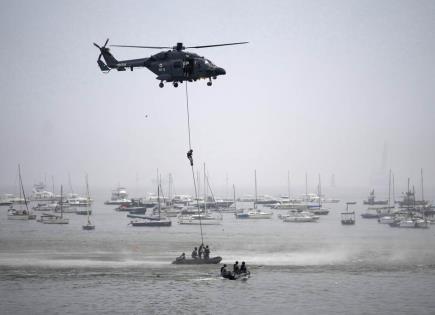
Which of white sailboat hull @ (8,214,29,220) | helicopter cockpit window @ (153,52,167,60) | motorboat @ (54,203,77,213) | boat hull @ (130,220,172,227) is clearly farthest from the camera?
motorboat @ (54,203,77,213)

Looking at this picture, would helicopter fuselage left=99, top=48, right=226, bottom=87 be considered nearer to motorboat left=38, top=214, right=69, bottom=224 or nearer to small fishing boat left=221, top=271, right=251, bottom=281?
small fishing boat left=221, top=271, right=251, bottom=281

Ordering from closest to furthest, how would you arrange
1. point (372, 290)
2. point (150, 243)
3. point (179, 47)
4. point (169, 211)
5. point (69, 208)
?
1. point (179, 47)
2. point (372, 290)
3. point (150, 243)
4. point (169, 211)
5. point (69, 208)

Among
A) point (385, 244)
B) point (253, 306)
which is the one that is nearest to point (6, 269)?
point (253, 306)

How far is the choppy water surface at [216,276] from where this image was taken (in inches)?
2216

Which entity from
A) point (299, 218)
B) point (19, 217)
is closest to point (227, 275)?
point (299, 218)

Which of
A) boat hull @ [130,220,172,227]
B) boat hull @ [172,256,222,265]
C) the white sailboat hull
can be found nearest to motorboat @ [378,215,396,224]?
boat hull @ [130,220,172,227]

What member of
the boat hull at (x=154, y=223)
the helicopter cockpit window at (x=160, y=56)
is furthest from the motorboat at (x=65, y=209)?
the helicopter cockpit window at (x=160, y=56)

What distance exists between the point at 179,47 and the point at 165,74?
8.29ft

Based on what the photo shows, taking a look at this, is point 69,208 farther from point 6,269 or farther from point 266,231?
point 6,269

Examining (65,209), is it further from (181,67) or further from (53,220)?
(181,67)

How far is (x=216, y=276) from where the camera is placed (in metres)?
67.5

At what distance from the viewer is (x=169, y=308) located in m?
54.5

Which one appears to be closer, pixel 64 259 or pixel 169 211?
pixel 64 259

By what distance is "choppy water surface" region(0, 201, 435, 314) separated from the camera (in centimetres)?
5628
